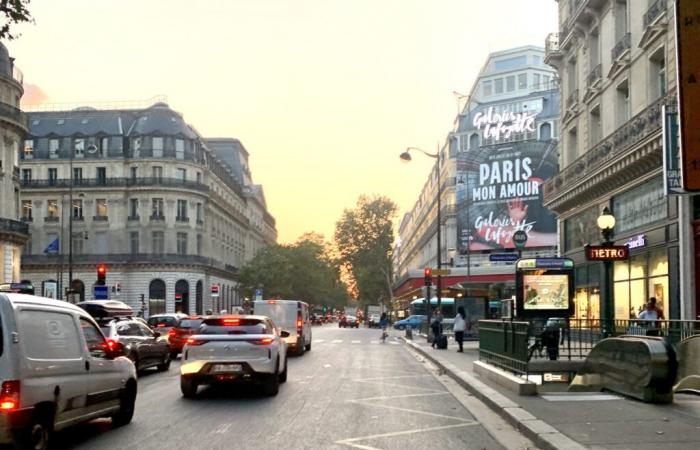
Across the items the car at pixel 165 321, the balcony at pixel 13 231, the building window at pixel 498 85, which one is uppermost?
the building window at pixel 498 85

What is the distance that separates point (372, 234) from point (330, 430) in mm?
113082

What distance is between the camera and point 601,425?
32.0 ft

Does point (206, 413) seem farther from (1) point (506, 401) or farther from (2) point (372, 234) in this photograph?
(2) point (372, 234)

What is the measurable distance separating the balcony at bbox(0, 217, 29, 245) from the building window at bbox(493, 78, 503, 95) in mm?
59156

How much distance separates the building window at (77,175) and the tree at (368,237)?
4736cm

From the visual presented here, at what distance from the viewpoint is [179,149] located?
85.5 meters

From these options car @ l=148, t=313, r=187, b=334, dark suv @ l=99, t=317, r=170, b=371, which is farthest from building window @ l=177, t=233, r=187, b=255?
dark suv @ l=99, t=317, r=170, b=371

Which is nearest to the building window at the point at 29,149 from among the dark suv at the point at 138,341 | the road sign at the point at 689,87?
the dark suv at the point at 138,341

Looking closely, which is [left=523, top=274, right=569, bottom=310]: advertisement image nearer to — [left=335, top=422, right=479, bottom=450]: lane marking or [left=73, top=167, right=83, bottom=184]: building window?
[left=335, top=422, right=479, bottom=450]: lane marking

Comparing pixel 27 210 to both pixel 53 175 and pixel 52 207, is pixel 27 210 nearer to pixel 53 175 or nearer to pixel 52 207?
pixel 52 207

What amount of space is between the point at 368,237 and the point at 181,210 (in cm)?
4359

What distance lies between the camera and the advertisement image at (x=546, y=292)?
25766mm

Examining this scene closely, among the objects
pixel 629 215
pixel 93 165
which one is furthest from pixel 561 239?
pixel 93 165

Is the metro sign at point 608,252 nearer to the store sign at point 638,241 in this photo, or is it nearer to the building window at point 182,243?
the store sign at point 638,241
